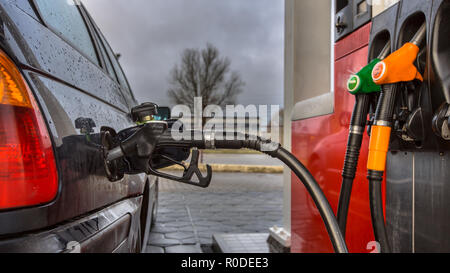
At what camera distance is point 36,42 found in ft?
2.97

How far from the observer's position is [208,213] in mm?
5383

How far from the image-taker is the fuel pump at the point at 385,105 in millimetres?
988

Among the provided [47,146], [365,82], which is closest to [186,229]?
[365,82]

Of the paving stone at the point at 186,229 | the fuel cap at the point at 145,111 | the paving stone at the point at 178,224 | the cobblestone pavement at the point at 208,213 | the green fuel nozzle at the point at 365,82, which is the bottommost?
the paving stone at the point at 186,229

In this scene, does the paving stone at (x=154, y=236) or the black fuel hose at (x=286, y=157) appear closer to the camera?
the black fuel hose at (x=286, y=157)

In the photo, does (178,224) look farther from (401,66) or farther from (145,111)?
(401,66)

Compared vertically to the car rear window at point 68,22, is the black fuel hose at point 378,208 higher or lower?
lower

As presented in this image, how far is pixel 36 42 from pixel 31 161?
0.31 meters

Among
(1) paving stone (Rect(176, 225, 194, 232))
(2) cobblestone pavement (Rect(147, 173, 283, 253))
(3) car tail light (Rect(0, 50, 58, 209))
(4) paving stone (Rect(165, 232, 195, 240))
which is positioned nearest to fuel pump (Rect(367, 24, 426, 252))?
(3) car tail light (Rect(0, 50, 58, 209))

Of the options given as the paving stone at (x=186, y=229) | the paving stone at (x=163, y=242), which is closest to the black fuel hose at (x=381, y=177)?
the paving stone at (x=163, y=242)

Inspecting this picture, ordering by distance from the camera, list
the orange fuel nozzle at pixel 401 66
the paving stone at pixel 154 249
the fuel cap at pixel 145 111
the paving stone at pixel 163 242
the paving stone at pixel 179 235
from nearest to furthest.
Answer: the orange fuel nozzle at pixel 401 66
the fuel cap at pixel 145 111
the paving stone at pixel 154 249
the paving stone at pixel 163 242
the paving stone at pixel 179 235

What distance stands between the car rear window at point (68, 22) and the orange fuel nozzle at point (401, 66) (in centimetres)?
99

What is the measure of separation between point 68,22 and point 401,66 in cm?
122

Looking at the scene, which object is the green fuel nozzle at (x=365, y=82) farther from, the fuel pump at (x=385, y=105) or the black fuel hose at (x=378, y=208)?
the black fuel hose at (x=378, y=208)
